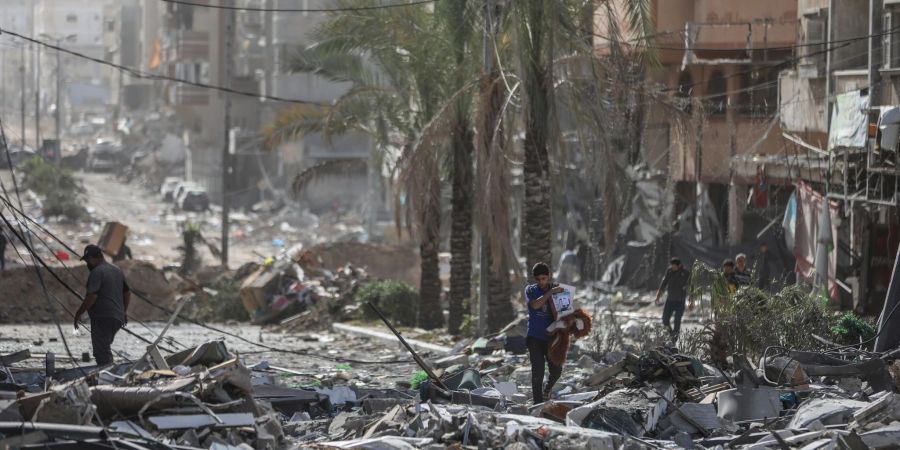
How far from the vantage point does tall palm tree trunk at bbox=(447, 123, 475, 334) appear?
23.2 m

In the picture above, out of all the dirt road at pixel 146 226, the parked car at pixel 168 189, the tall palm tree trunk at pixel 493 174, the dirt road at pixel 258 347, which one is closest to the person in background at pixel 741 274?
the tall palm tree trunk at pixel 493 174

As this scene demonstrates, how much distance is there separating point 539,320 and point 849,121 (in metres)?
11.0

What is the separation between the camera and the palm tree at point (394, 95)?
22578 millimetres

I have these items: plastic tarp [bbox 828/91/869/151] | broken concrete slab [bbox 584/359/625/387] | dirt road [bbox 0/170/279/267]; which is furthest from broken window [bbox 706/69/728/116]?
broken concrete slab [bbox 584/359/625/387]

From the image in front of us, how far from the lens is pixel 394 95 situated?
24.1 m

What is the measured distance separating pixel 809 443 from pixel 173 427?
187 inches

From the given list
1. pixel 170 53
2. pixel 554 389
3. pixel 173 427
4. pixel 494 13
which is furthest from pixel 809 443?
pixel 170 53

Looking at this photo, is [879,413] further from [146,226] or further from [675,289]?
[146,226]

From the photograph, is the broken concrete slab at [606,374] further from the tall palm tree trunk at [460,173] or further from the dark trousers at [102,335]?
the tall palm tree trunk at [460,173]

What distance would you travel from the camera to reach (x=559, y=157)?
2208 cm

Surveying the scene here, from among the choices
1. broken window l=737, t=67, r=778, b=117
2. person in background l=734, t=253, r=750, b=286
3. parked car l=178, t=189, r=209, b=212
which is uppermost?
broken window l=737, t=67, r=778, b=117

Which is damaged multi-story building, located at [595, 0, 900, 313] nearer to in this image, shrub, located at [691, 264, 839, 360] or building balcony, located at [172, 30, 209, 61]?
shrub, located at [691, 264, 839, 360]

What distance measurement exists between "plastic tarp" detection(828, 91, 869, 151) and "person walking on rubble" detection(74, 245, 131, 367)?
12.5m

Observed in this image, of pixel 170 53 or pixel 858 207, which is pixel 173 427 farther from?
pixel 170 53
